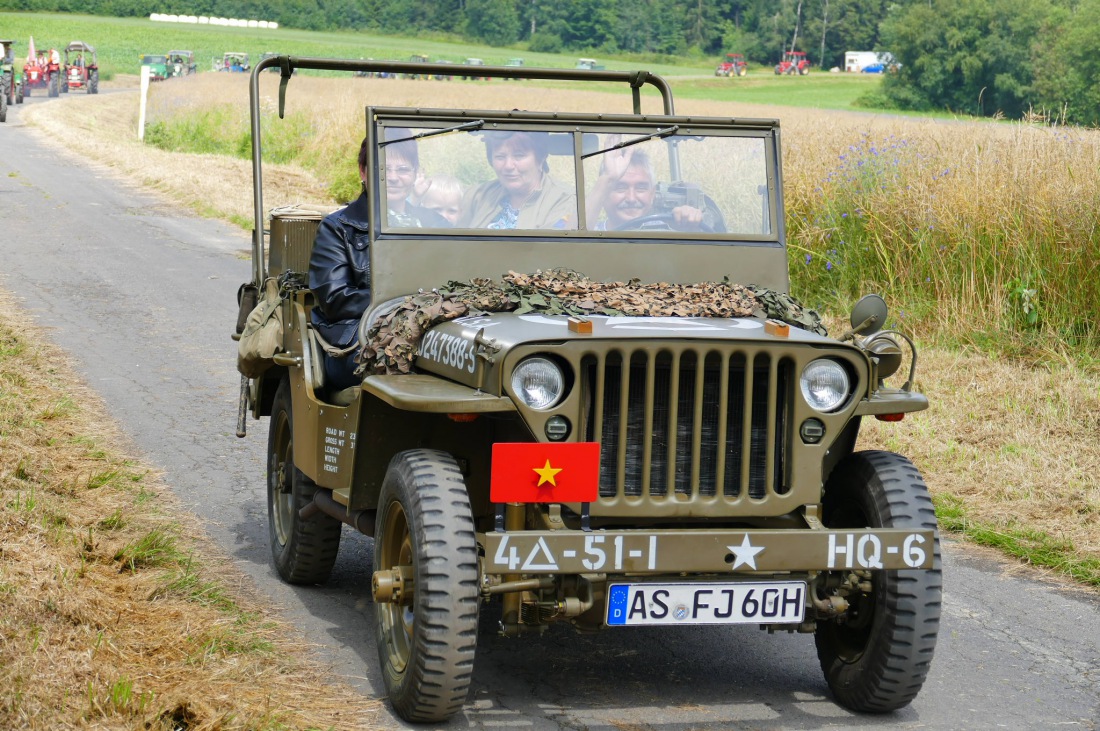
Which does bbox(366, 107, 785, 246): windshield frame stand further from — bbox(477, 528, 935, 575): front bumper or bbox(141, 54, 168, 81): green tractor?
bbox(141, 54, 168, 81): green tractor

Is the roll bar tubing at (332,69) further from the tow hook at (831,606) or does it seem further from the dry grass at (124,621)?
the tow hook at (831,606)

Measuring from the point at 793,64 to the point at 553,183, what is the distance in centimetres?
9933

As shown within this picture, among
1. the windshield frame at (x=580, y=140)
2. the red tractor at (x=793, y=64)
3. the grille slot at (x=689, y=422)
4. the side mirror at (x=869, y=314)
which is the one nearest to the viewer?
the grille slot at (x=689, y=422)

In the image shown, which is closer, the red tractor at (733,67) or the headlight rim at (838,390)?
the headlight rim at (838,390)

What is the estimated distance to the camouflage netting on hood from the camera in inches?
188

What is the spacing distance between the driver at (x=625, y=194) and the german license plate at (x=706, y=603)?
5.88 ft

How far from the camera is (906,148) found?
1150 cm

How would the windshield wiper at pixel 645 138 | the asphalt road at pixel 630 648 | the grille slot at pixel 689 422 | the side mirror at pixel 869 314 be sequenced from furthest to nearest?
the windshield wiper at pixel 645 138
the side mirror at pixel 869 314
the asphalt road at pixel 630 648
the grille slot at pixel 689 422

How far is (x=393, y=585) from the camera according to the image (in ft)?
14.0

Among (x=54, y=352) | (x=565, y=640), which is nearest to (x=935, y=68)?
(x=54, y=352)

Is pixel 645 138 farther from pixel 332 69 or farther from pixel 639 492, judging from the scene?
pixel 639 492

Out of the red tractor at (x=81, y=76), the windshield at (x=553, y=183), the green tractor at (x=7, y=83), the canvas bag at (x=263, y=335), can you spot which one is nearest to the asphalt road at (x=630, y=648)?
the canvas bag at (x=263, y=335)

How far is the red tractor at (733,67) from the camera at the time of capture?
95875 millimetres

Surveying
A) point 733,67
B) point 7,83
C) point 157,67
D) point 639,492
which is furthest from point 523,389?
point 733,67
